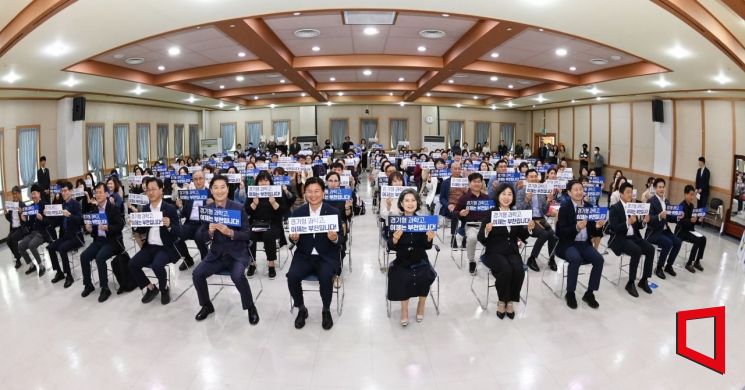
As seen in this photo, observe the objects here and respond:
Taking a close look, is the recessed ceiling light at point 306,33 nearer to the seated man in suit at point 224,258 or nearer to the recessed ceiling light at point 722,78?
the seated man in suit at point 224,258

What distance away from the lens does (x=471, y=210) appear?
5.11 metres

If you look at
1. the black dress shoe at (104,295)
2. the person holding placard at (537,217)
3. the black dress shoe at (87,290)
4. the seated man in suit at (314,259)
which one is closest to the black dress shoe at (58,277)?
the black dress shoe at (87,290)

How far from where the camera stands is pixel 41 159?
8773 millimetres

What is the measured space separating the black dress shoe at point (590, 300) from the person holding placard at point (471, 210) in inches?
51.2

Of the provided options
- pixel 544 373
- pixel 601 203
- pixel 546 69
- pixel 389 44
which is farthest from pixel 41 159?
pixel 601 203

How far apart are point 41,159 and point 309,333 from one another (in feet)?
26.7

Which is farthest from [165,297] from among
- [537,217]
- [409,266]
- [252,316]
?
[537,217]

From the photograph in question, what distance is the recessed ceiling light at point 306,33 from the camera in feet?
20.4

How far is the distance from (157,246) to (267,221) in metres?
1.28

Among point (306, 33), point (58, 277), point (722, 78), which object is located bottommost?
point (58, 277)

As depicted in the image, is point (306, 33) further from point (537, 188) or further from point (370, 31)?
point (537, 188)

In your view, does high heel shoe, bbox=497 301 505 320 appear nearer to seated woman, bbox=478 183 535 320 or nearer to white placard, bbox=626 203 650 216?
seated woman, bbox=478 183 535 320

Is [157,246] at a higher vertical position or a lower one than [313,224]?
lower

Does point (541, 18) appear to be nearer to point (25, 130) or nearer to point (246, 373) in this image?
point (246, 373)
